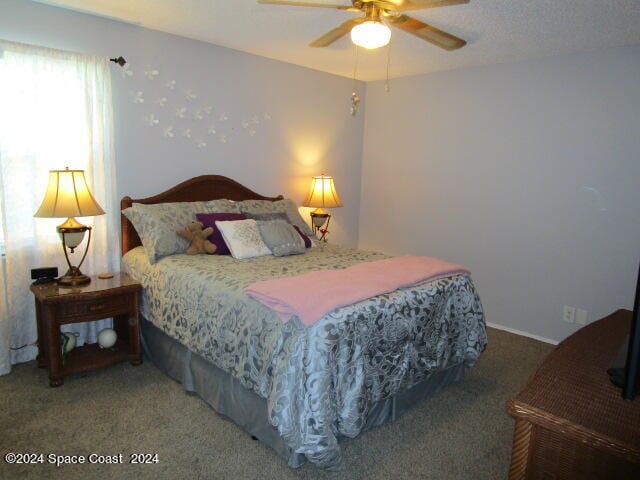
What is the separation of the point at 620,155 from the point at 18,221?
163 inches

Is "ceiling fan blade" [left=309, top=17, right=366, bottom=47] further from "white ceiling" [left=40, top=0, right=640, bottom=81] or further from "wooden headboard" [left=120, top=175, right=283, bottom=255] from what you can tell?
"wooden headboard" [left=120, top=175, right=283, bottom=255]

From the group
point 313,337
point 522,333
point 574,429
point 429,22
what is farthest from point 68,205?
point 522,333

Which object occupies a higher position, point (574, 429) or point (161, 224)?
point (161, 224)

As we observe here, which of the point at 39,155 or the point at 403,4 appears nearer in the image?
the point at 403,4

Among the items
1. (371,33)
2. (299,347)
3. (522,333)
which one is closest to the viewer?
(299,347)

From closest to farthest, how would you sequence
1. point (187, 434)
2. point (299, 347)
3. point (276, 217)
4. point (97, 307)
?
point (299, 347) → point (187, 434) → point (97, 307) → point (276, 217)

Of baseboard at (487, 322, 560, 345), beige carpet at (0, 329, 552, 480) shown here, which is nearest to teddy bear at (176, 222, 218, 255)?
beige carpet at (0, 329, 552, 480)

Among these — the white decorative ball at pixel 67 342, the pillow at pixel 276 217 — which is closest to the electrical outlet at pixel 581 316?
the pillow at pixel 276 217

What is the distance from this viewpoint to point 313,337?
6.12 feet

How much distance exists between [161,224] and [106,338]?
833 millimetres

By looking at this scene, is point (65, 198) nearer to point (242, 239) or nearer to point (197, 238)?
point (197, 238)

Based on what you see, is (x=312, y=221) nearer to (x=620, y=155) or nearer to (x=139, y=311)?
(x=139, y=311)

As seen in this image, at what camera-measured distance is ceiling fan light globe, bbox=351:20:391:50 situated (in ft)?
6.59

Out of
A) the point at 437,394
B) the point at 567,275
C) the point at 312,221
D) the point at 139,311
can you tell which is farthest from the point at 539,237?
the point at 139,311
